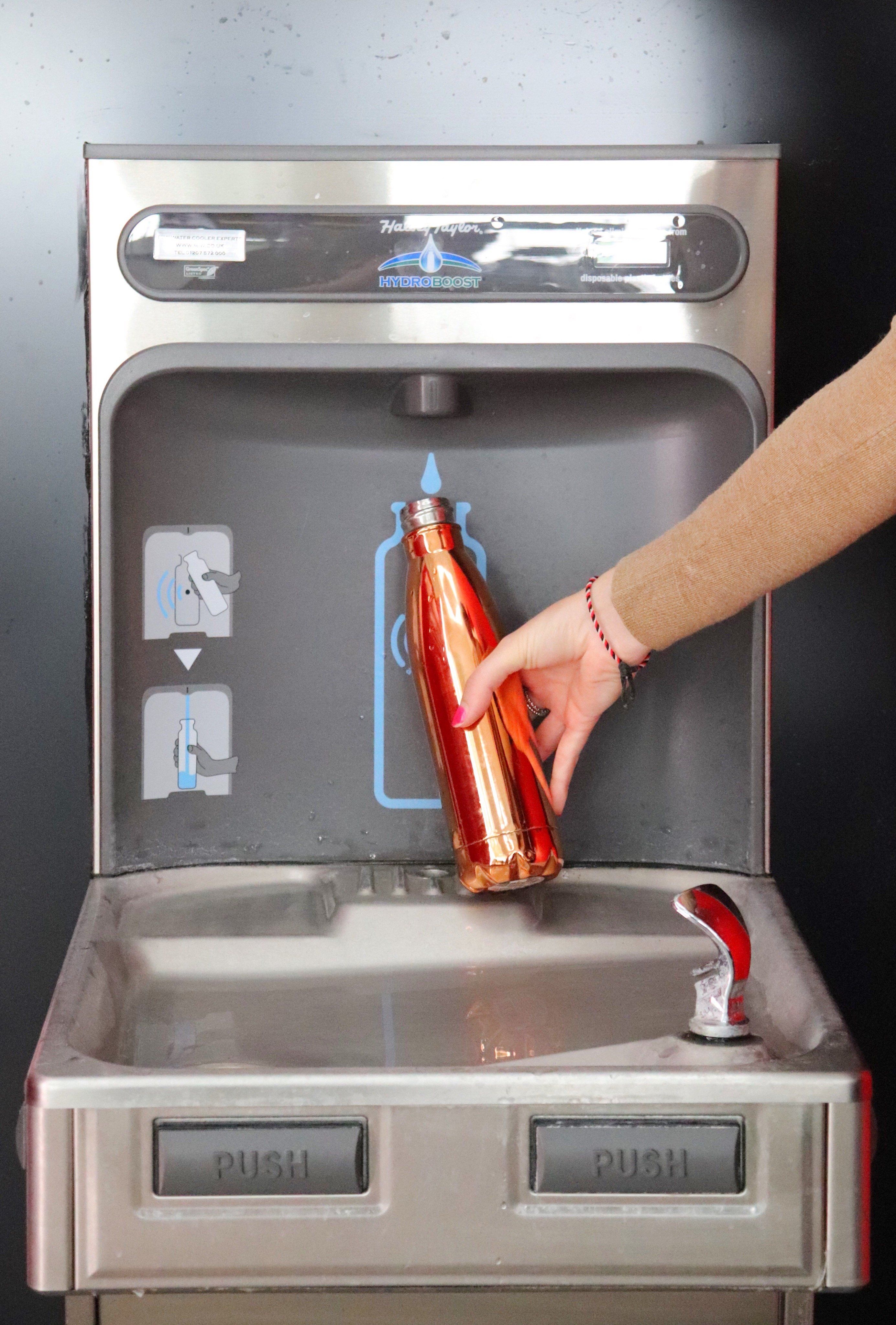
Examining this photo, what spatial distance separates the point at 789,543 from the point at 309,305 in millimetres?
405

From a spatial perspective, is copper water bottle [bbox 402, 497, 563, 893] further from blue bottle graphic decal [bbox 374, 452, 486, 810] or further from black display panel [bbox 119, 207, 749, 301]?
black display panel [bbox 119, 207, 749, 301]

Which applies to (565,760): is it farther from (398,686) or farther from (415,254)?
(415,254)

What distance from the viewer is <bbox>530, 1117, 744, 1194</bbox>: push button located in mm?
730

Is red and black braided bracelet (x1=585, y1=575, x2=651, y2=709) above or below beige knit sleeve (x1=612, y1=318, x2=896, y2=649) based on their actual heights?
below

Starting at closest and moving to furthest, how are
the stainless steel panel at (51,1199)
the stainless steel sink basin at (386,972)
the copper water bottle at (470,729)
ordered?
the stainless steel panel at (51,1199)
the stainless steel sink basin at (386,972)
the copper water bottle at (470,729)

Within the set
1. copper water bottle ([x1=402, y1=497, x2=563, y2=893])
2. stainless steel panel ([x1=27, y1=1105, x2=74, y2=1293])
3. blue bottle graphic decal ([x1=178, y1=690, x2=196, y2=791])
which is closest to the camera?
stainless steel panel ([x1=27, y1=1105, x2=74, y2=1293])

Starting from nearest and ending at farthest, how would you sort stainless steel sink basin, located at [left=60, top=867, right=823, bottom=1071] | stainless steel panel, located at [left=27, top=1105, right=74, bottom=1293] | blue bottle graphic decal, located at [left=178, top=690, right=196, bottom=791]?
1. stainless steel panel, located at [left=27, top=1105, right=74, bottom=1293]
2. stainless steel sink basin, located at [left=60, top=867, right=823, bottom=1071]
3. blue bottle graphic decal, located at [left=178, top=690, right=196, bottom=791]

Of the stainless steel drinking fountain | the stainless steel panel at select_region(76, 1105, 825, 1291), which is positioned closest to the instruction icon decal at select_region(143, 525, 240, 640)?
the stainless steel drinking fountain

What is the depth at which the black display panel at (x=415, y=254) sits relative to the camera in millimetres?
966

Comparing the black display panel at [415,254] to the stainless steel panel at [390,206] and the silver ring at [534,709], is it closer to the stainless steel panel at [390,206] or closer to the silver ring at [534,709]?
the stainless steel panel at [390,206]

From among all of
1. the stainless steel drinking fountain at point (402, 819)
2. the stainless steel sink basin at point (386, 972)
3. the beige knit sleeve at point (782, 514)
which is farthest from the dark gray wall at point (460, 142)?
the beige knit sleeve at point (782, 514)

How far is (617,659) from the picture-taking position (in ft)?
3.12

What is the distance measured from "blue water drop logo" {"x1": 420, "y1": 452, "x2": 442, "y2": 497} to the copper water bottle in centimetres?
5

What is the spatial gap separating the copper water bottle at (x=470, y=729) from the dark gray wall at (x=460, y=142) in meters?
0.33
